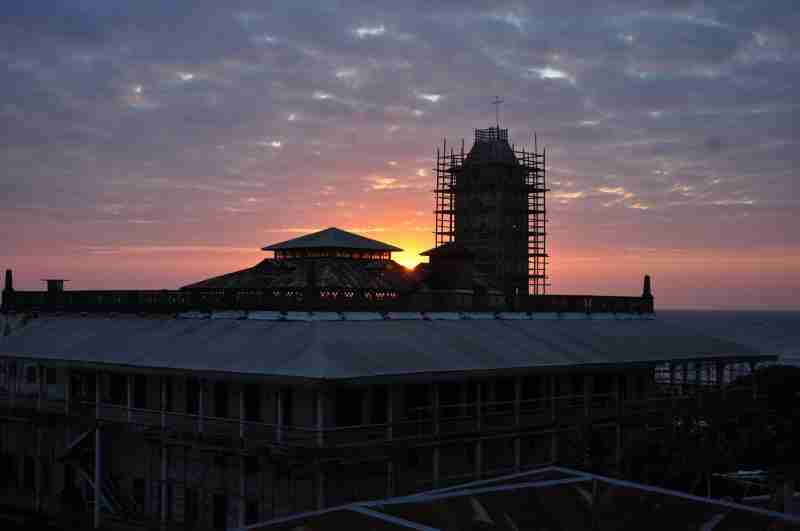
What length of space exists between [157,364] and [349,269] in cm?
1298

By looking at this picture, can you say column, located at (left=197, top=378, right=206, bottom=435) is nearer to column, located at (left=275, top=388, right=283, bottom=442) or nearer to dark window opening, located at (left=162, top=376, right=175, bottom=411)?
dark window opening, located at (left=162, top=376, right=175, bottom=411)

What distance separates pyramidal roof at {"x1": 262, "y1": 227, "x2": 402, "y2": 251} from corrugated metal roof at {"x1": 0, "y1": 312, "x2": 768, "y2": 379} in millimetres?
9528

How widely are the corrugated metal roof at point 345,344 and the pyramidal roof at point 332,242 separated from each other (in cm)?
953

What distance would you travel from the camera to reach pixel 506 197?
7712 cm

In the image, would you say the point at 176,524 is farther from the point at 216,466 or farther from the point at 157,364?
the point at 157,364

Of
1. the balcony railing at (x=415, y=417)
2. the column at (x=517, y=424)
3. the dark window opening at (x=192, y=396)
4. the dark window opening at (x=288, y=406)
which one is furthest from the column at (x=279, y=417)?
the column at (x=517, y=424)

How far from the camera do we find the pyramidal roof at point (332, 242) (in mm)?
46344

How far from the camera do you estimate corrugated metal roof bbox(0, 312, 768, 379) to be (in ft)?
97.6

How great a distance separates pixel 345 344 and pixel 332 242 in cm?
1636

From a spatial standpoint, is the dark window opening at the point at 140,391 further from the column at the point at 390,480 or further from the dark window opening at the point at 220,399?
the column at the point at 390,480

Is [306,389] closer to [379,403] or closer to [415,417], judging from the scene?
[379,403]

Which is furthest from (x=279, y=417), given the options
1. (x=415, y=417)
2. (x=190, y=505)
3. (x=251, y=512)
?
(x=190, y=505)

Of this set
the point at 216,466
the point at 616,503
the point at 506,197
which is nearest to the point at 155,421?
the point at 216,466

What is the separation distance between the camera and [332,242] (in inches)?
1829
